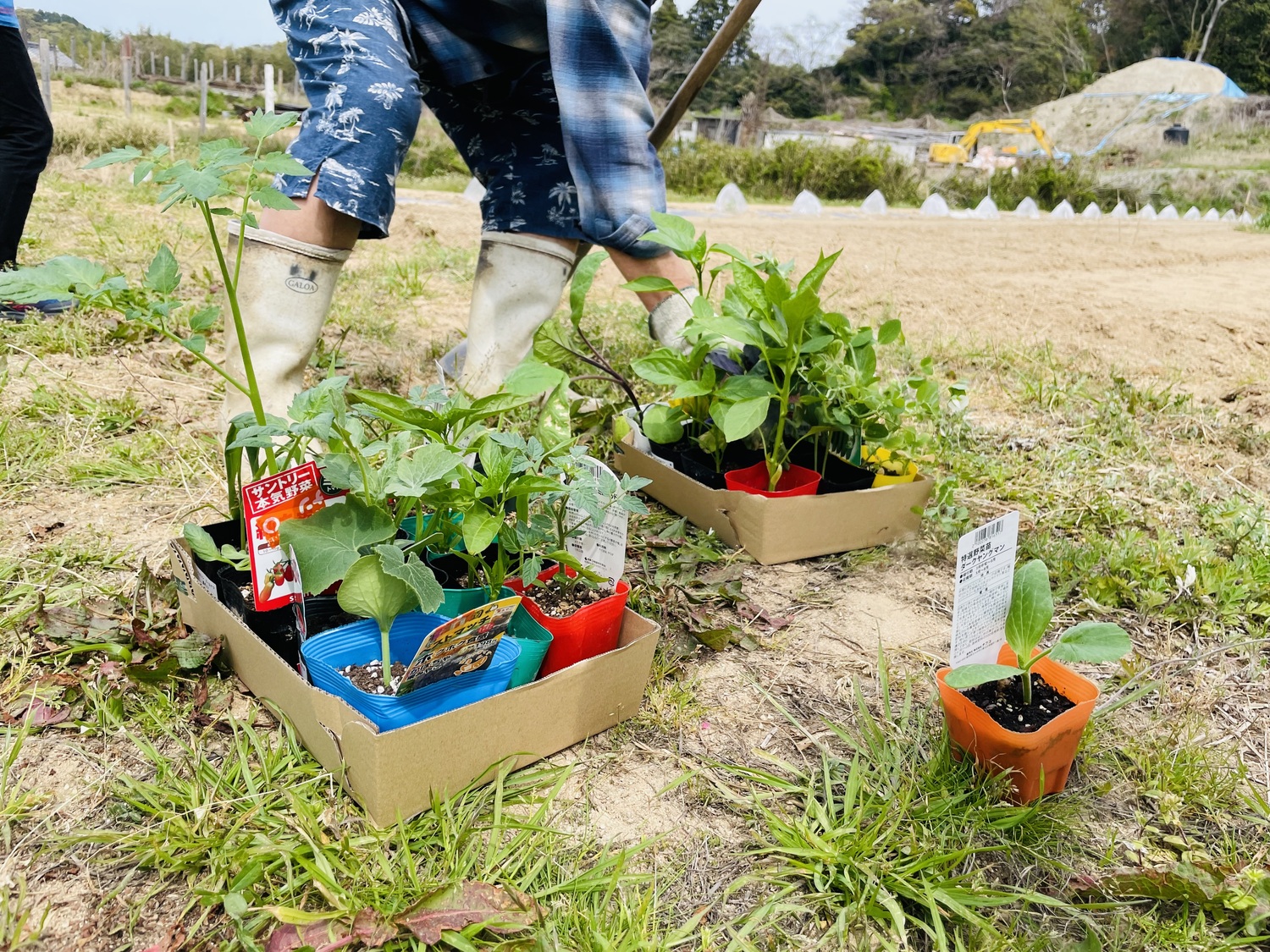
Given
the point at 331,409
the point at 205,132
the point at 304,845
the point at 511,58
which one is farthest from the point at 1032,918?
the point at 205,132

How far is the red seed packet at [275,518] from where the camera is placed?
1.00 meters

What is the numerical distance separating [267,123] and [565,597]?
663mm

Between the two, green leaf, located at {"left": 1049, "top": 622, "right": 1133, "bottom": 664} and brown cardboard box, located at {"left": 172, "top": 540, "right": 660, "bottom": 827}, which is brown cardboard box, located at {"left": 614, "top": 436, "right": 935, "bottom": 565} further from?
green leaf, located at {"left": 1049, "top": 622, "right": 1133, "bottom": 664}

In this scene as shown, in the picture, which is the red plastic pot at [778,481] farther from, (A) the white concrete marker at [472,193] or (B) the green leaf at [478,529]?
(A) the white concrete marker at [472,193]

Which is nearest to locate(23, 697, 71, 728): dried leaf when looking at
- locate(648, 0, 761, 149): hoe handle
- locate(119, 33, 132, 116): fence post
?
locate(648, 0, 761, 149): hoe handle

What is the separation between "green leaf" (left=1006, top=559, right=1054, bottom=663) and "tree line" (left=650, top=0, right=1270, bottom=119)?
40095 mm

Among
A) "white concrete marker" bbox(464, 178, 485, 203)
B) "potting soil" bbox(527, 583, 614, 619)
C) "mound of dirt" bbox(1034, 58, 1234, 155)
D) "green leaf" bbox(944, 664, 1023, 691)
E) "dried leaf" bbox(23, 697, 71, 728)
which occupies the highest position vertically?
"mound of dirt" bbox(1034, 58, 1234, 155)

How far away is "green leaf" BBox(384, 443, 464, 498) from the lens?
905mm

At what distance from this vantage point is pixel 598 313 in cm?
318

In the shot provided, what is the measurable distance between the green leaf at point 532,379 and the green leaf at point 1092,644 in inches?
27.3

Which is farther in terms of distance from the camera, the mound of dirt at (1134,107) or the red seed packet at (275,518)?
the mound of dirt at (1134,107)

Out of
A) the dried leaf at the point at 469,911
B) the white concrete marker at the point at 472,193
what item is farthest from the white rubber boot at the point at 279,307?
the white concrete marker at the point at 472,193

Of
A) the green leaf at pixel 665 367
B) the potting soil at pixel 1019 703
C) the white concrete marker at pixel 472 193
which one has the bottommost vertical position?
the white concrete marker at pixel 472 193

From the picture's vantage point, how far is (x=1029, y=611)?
39.0 inches
